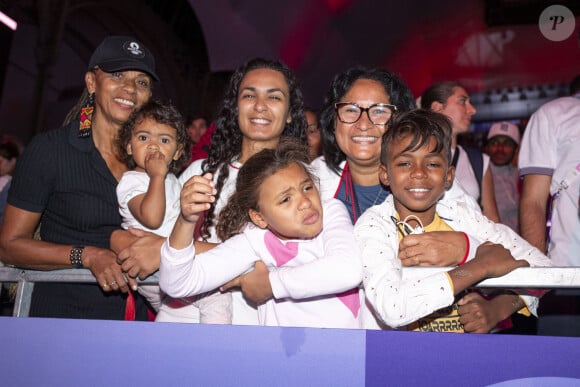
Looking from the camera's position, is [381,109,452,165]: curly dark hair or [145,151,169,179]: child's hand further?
[145,151,169,179]: child's hand

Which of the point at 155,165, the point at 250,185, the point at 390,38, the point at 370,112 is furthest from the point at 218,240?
the point at 390,38

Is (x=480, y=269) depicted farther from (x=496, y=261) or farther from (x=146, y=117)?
(x=146, y=117)

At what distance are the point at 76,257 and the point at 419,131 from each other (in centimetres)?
156

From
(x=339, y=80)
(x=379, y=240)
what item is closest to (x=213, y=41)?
(x=339, y=80)

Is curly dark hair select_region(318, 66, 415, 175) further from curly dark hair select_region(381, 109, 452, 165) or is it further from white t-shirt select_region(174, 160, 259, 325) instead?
white t-shirt select_region(174, 160, 259, 325)

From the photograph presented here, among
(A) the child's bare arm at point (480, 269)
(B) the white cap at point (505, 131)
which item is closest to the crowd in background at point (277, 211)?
(A) the child's bare arm at point (480, 269)

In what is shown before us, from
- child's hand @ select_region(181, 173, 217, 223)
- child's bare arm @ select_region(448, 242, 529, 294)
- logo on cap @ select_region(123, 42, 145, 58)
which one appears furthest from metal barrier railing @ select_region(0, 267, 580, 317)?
logo on cap @ select_region(123, 42, 145, 58)

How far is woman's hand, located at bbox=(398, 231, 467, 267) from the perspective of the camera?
1.80m

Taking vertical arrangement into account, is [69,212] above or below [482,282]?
above

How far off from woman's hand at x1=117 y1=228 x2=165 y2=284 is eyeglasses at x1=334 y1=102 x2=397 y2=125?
1.11 meters

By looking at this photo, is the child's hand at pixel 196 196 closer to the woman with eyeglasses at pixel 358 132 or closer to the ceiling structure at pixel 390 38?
the woman with eyeglasses at pixel 358 132

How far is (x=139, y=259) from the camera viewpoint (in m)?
2.00

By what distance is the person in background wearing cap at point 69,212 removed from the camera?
2283 millimetres

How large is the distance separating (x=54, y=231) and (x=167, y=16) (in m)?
11.7
